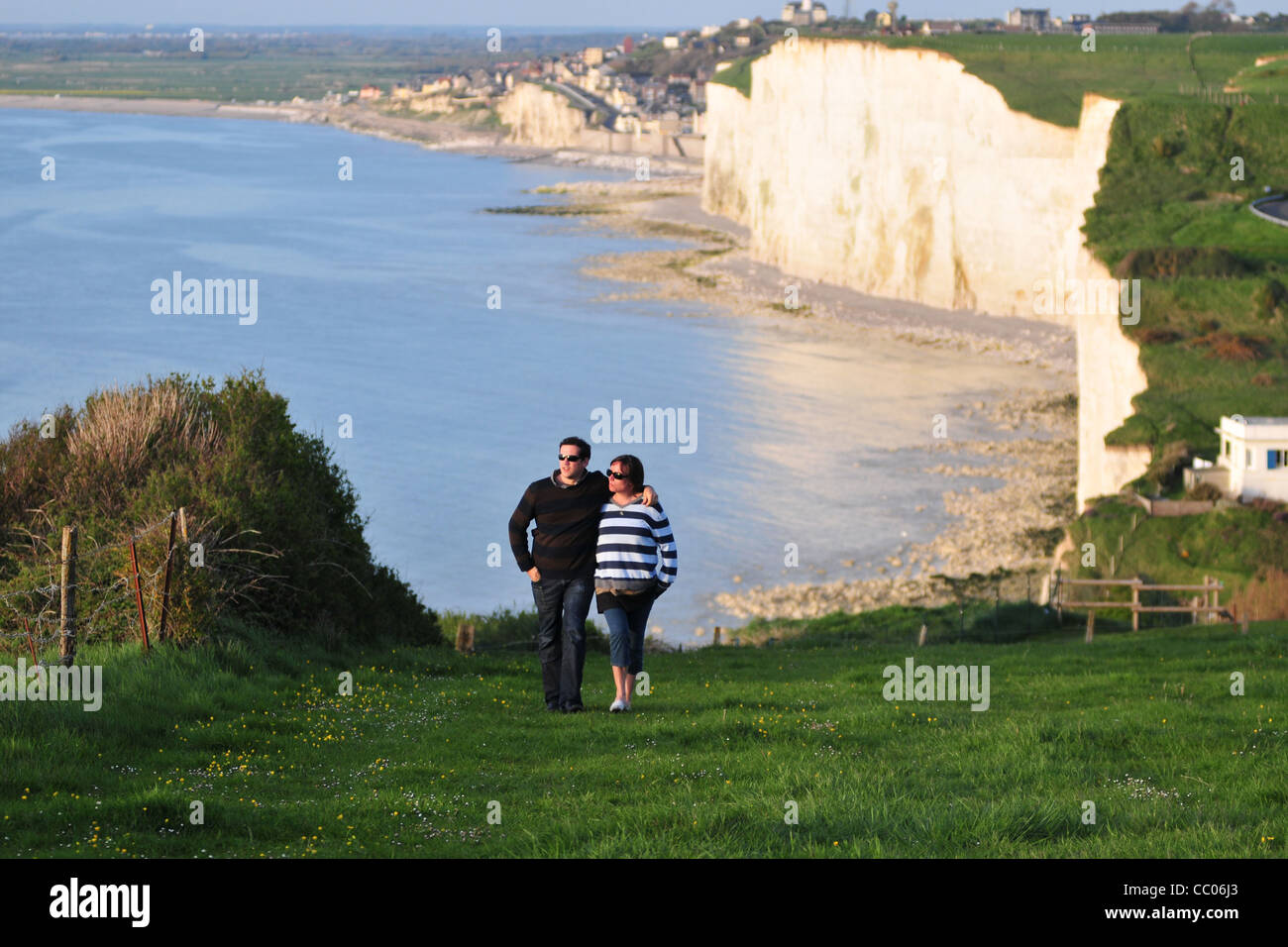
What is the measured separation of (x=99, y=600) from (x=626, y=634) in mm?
5844

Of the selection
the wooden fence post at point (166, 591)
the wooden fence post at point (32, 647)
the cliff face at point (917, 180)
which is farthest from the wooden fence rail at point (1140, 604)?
the cliff face at point (917, 180)

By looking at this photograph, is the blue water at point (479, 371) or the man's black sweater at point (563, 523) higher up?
the man's black sweater at point (563, 523)

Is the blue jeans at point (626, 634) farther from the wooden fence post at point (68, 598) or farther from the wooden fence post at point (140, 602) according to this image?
the wooden fence post at point (68, 598)

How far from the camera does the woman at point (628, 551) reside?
11.7 meters

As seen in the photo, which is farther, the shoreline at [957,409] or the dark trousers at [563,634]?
the shoreline at [957,409]

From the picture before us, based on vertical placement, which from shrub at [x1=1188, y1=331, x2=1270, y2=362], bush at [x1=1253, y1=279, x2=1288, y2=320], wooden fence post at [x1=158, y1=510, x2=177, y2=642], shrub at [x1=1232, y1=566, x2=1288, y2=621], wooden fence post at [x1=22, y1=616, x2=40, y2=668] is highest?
bush at [x1=1253, y1=279, x2=1288, y2=320]

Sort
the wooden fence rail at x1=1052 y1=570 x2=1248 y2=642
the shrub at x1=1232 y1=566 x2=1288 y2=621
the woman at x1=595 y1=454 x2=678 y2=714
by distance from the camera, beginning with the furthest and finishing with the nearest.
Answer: the shrub at x1=1232 y1=566 x2=1288 y2=621 < the wooden fence rail at x1=1052 y1=570 x2=1248 y2=642 < the woman at x1=595 y1=454 x2=678 y2=714

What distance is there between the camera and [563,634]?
1230cm

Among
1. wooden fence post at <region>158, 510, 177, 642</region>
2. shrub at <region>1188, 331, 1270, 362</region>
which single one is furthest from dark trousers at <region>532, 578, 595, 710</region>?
shrub at <region>1188, 331, 1270, 362</region>

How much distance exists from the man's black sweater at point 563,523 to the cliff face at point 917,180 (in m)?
40.2

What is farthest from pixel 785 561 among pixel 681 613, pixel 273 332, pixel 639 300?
pixel 639 300

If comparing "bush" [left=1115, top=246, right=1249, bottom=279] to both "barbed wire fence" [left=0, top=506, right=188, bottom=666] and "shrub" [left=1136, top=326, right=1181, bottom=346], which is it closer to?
"shrub" [left=1136, top=326, right=1181, bottom=346]

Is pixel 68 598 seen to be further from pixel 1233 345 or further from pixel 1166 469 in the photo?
pixel 1233 345

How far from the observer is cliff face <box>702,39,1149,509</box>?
6925cm
